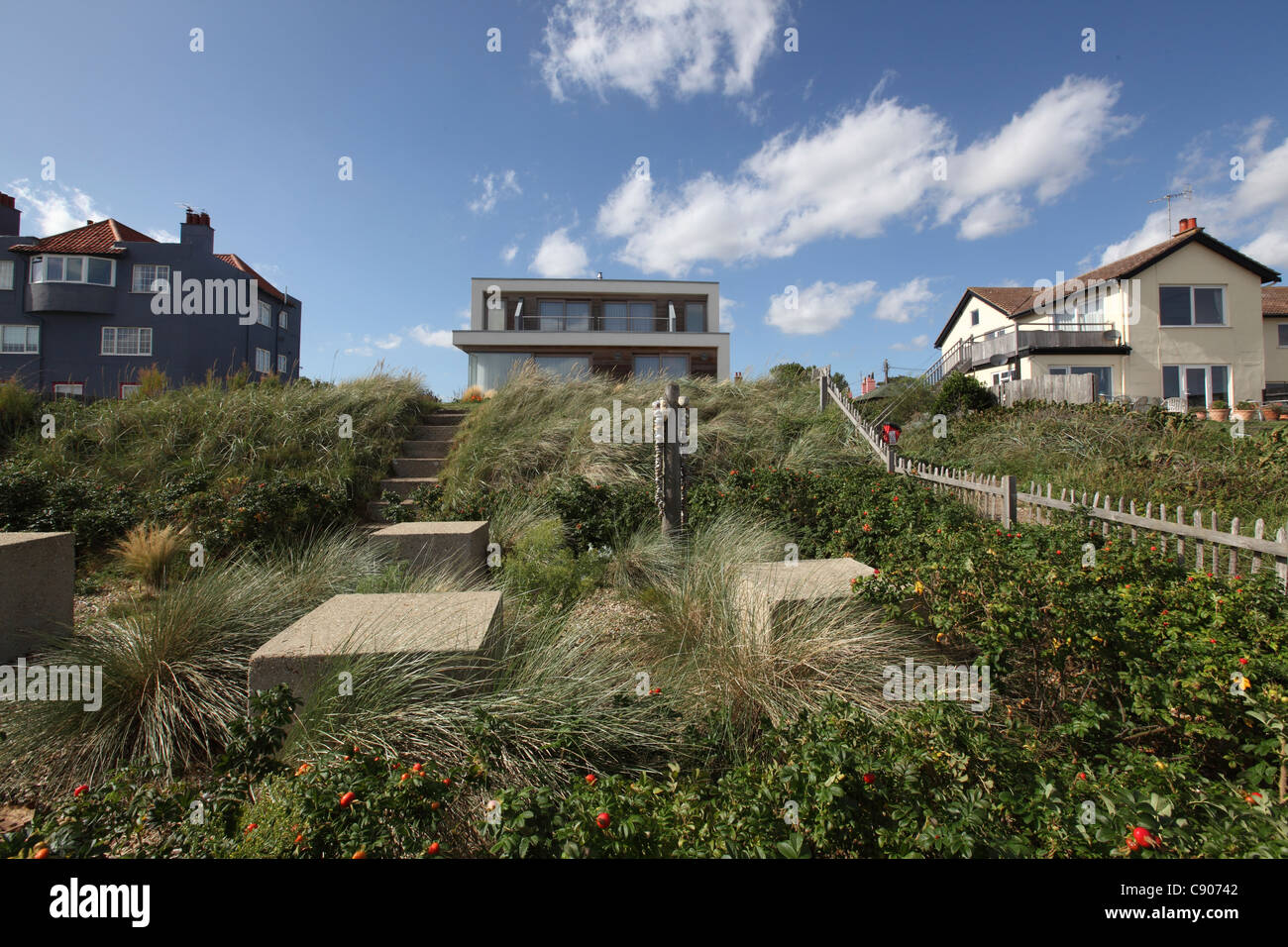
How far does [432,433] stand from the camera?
991 centimetres

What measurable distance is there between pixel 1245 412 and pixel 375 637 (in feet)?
74.9

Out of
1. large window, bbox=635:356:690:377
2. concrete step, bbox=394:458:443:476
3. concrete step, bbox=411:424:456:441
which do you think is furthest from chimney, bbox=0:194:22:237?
concrete step, bbox=394:458:443:476

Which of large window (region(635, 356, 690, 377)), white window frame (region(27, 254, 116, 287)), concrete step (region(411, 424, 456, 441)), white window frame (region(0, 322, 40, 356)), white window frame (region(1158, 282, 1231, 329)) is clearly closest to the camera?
concrete step (region(411, 424, 456, 441))

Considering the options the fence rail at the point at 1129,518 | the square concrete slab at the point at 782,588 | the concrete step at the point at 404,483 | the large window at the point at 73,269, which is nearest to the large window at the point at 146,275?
the large window at the point at 73,269

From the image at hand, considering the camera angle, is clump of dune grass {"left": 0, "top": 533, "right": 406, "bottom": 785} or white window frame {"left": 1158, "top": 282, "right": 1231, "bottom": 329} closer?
clump of dune grass {"left": 0, "top": 533, "right": 406, "bottom": 785}

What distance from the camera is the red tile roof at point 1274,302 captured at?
2458 centimetres

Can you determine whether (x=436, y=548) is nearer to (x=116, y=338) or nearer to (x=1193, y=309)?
(x=116, y=338)

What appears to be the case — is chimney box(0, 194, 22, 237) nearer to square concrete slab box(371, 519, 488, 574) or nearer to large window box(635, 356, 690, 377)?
large window box(635, 356, 690, 377)

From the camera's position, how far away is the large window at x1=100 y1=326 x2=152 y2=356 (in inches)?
963

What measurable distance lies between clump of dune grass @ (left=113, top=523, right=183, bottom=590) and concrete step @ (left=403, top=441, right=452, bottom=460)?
391 cm

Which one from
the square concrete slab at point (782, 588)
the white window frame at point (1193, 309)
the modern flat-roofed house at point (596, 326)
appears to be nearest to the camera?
the square concrete slab at point (782, 588)

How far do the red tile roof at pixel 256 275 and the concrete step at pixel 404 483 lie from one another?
30.4m

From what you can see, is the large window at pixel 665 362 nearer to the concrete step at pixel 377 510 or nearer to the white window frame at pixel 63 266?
the concrete step at pixel 377 510
